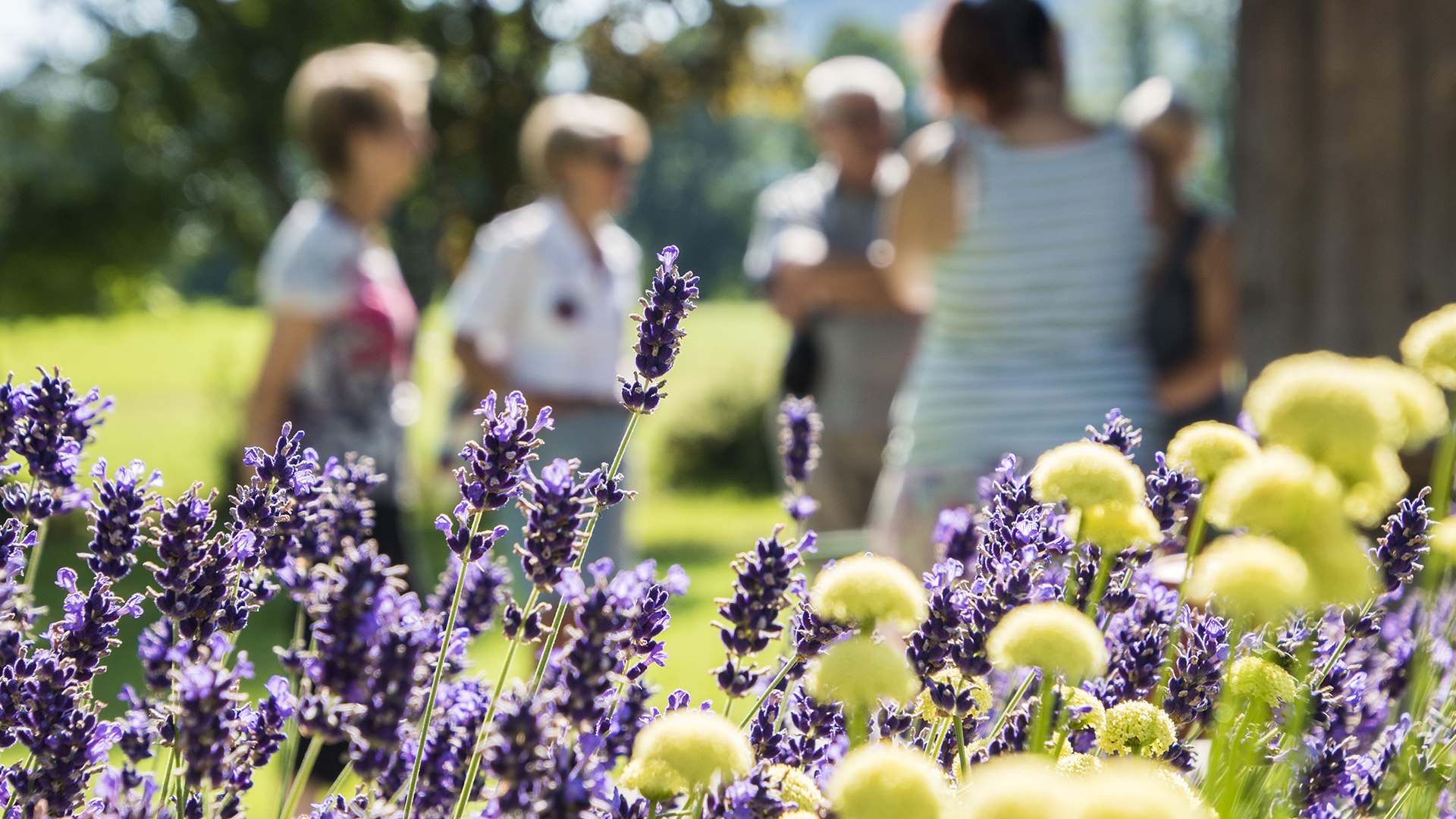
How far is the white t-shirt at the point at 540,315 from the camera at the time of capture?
12.8ft

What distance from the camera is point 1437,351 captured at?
0.69 metres

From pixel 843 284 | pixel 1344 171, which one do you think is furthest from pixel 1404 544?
pixel 843 284

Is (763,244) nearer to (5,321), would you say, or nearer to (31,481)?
(31,481)

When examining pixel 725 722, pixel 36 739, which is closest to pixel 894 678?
pixel 725 722

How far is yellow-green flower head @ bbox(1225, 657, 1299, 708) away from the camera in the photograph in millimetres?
793

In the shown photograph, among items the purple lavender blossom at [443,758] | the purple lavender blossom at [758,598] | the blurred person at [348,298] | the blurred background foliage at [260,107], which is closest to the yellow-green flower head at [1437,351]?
the purple lavender blossom at [758,598]

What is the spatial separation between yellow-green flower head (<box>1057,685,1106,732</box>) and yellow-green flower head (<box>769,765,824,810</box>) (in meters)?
0.18

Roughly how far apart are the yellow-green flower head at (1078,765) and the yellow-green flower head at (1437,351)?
0.30 m

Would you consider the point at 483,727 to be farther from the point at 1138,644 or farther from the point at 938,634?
the point at 1138,644

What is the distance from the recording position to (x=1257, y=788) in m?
Result: 0.97

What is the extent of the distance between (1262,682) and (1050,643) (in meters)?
0.29

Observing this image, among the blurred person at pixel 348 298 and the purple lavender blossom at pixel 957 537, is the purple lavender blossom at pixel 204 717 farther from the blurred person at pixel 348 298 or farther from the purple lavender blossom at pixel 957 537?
the blurred person at pixel 348 298

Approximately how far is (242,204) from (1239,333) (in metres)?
13.0

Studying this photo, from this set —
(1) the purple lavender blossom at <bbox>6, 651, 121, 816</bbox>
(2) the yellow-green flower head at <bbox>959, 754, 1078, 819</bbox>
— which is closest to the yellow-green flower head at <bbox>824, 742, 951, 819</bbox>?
(2) the yellow-green flower head at <bbox>959, 754, 1078, 819</bbox>
